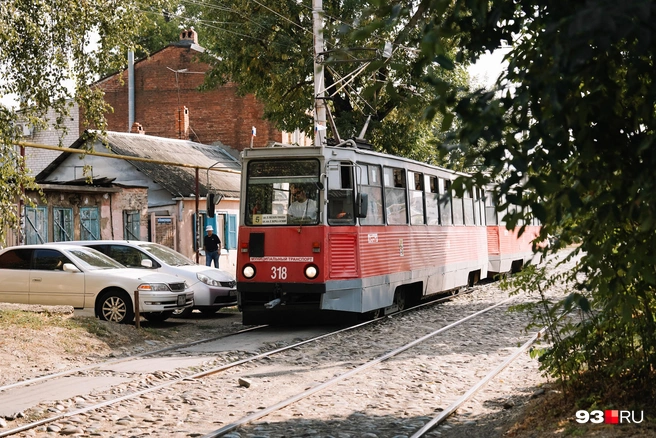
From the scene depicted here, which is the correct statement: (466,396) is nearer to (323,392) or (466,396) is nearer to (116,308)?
(323,392)

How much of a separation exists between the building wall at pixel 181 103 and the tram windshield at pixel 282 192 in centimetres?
3086

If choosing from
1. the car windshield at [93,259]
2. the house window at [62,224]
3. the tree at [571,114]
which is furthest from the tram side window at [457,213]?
the tree at [571,114]

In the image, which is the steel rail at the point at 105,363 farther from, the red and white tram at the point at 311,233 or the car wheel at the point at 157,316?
the car wheel at the point at 157,316

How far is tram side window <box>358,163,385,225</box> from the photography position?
16.0 meters

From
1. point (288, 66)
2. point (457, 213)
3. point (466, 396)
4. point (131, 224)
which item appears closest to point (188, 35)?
point (131, 224)

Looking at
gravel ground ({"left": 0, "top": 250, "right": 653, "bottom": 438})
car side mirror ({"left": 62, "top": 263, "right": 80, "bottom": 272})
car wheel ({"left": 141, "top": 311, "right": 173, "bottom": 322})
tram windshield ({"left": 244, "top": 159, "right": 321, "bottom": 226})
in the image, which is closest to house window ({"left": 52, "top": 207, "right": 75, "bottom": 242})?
car wheel ({"left": 141, "top": 311, "right": 173, "bottom": 322})

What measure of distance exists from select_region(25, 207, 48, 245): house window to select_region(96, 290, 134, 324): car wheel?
9695 millimetres

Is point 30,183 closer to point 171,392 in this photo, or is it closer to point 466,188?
point 171,392

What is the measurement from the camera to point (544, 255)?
230 inches

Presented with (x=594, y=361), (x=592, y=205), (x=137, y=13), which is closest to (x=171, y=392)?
(x=594, y=361)

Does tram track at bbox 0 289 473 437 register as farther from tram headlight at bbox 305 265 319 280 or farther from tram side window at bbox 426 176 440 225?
tram side window at bbox 426 176 440 225

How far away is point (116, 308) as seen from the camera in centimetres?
1620

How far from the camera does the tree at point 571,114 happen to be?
3857 mm

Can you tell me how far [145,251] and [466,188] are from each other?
50.4 feet
